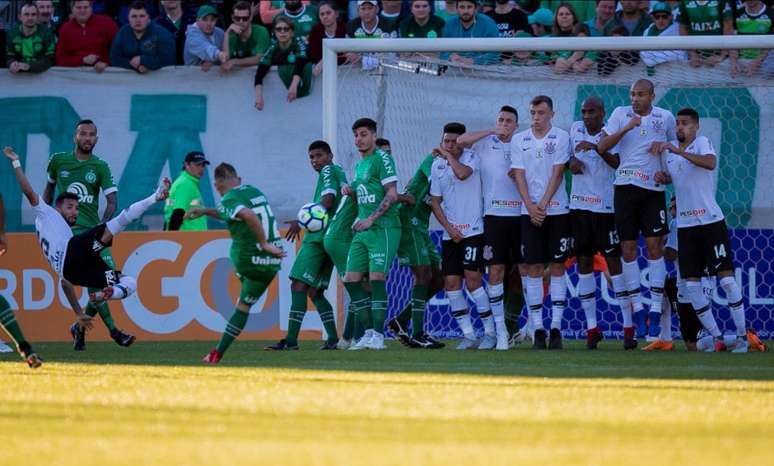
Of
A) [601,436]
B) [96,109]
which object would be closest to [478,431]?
[601,436]

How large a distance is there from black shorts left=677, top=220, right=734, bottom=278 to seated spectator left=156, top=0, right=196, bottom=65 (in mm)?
7891

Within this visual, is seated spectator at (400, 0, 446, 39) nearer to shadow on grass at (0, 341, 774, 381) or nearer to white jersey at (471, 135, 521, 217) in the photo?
white jersey at (471, 135, 521, 217)

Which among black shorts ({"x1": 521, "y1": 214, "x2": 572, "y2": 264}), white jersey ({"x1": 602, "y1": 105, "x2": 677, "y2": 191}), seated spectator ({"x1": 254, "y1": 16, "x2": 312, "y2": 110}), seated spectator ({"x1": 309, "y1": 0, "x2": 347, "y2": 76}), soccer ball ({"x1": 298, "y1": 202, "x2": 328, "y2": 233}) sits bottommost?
black shorts ({"x1": 521, "y1": 214, "x2": 572, "y2": 264})

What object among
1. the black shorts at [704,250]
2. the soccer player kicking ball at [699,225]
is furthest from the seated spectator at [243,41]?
the black shorts at [704,250]

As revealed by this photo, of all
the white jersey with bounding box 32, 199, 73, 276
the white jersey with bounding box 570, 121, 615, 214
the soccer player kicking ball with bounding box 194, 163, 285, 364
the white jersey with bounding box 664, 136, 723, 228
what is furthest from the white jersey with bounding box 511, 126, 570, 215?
the white jersey with bounding box 32, 199, 73, 276

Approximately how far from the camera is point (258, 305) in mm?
15336

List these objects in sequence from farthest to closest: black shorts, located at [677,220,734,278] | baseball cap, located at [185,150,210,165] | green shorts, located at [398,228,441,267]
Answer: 1. baseball cap, located at [185,150,210,165]
2. green shorts, located at [398,228,441,267]
3. black shorts, located at [677,220,734,278]

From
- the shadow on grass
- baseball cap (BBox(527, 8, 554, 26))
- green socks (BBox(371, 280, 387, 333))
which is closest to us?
the shadow on grass

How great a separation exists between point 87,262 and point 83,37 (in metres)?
5.28

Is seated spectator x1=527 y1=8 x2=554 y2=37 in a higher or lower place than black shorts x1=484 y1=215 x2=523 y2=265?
higher

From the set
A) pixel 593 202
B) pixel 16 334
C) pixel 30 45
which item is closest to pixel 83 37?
pixel 30 45

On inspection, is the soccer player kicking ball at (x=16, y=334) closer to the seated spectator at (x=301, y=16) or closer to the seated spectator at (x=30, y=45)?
the seated spectator at (x=30, y=45)

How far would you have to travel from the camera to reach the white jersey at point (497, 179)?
13.0m

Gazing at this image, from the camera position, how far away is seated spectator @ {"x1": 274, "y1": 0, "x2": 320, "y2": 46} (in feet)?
56.2
